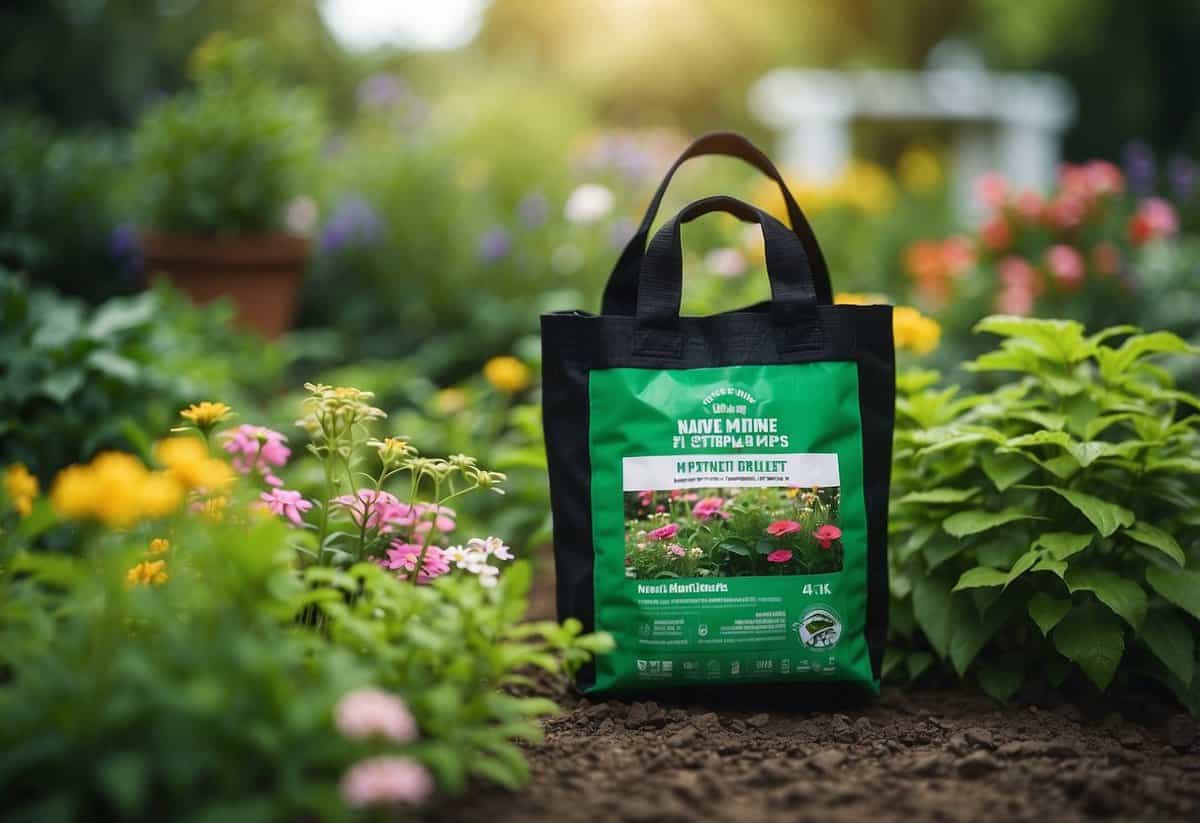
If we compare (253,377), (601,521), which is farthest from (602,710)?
(253,377)

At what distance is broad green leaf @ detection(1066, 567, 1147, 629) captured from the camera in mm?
1895

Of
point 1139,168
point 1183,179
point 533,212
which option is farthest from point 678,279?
point 1183,179

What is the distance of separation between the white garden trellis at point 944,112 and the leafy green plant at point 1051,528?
41.3ft

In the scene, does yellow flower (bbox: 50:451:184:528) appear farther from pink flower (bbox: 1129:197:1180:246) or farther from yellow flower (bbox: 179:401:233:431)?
pink flower (bbox: 1129:197:1180:246)

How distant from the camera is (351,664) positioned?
135 cm

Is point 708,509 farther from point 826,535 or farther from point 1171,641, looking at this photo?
point 1171,641

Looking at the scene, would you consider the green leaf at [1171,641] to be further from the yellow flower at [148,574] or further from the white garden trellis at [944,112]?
the white garden trellis at [944,112]

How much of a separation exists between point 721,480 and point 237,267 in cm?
297

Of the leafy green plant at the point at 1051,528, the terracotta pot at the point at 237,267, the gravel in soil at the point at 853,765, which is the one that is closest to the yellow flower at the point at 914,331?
the leafy green plant at the point at 1051,528

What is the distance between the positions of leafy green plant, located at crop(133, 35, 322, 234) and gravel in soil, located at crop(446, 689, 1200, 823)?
9.64 ft

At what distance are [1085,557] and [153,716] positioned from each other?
1.77 metres

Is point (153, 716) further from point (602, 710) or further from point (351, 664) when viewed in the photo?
point (602, 710)

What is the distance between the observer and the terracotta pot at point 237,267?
4.15 meters

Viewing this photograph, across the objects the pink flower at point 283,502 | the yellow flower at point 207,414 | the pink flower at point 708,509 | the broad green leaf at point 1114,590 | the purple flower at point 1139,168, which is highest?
the purple flower at point 1139,168
